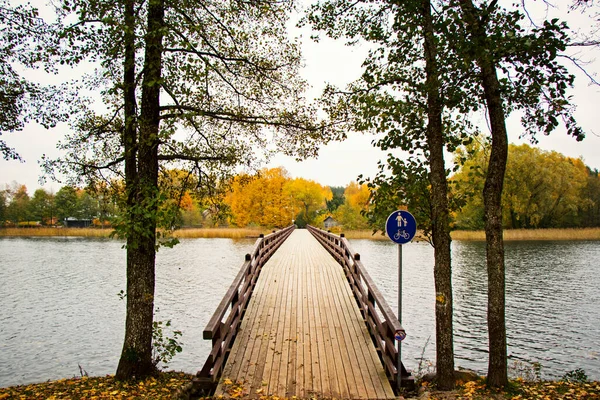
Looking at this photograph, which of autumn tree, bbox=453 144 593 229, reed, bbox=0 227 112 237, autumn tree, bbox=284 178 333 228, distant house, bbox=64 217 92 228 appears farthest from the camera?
distant house, bbox=64 217 92 228

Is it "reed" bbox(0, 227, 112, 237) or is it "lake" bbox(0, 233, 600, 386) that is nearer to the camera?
"lake" bbox(0, 233, 600, 386)

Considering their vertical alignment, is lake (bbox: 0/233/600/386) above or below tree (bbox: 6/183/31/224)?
below

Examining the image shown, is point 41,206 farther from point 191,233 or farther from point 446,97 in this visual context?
point 446,97

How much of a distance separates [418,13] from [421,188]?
270 cm

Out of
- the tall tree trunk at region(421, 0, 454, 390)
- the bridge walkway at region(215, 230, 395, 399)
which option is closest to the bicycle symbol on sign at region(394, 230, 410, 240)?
the tall tree trunk at region(421, 0, 454, 390)

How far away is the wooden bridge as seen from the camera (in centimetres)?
557

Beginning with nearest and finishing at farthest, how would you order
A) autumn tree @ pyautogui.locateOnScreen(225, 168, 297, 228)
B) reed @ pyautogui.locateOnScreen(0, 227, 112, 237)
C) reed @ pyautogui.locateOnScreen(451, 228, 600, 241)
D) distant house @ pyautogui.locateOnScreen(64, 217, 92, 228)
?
reed @ pyautogui.locateOnScreen(451, 228, 600, 241) < reed @ pyautogui.locateOnScreen(0, 227, 112, 237) < autumn tree @ pyautogui.locateOnScreen(225, 168, 297, 228) < distant house @ pyautogui.locateOnScreen(64, 217, 92, 228)

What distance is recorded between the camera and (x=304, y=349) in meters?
6.81

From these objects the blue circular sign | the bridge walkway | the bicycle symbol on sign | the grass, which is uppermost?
the blue circular sign

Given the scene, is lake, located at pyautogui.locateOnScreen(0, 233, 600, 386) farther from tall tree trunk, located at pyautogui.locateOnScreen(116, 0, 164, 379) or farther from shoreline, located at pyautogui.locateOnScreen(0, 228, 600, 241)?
shoreline, located at pyautogui.locateOnScreen(0, 228, 600, 241)

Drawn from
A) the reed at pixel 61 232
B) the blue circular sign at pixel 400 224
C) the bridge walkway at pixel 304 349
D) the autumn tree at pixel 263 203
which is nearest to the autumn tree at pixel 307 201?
the autumn tree at pixel 263 203

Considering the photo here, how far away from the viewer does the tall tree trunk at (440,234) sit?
651 centimetres

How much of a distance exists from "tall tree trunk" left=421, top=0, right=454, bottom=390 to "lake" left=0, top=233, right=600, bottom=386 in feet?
8.14

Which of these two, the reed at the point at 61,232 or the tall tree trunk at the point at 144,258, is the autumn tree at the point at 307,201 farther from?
the tall tree trunk at the point at 144,258
